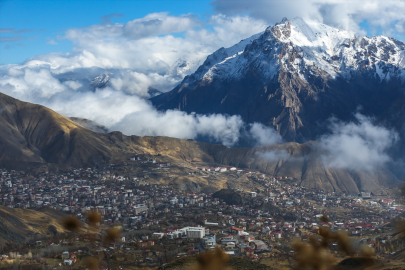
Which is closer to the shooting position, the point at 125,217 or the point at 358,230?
the point at 358,230

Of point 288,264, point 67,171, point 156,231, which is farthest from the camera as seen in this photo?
point 67,171

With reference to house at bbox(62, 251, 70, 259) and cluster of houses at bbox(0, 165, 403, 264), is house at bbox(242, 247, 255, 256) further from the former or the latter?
house at bbox(62, 251, 70, 259)

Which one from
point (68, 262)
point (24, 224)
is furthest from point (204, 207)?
point (68, 262)

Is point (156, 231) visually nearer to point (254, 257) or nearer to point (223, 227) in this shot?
point (223, 227)

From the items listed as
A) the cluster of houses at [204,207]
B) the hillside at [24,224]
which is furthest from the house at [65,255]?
the cluster of houses at [204,207]

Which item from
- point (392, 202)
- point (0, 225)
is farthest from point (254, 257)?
point (392, 202)

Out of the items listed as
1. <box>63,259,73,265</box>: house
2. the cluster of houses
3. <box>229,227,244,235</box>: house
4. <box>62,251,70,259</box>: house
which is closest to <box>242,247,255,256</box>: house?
the cluster of houses

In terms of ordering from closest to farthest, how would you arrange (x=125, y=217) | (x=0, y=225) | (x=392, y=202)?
1. (x=0, y=225)
2. (x=125, y=217)
3. (x=392, y=202)

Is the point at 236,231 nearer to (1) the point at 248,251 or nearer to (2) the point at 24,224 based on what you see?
(1) the point at 248,251
